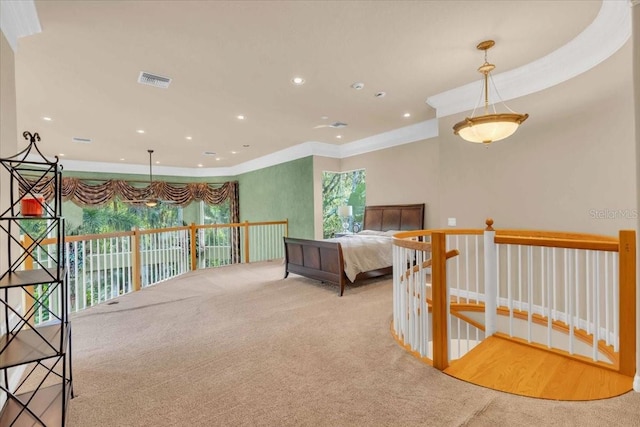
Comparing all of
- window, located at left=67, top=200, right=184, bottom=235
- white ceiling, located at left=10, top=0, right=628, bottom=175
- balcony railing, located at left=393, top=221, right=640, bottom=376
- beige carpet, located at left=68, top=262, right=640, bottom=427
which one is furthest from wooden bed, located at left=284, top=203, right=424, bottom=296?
window, located at left=67, top=200, right=184, bottom=235

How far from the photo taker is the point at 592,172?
320cm

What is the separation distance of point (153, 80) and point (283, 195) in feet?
16.1

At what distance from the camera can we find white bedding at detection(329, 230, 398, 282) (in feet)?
14.8

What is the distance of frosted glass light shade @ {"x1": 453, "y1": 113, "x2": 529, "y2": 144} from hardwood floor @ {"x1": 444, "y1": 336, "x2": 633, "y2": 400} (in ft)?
6.45

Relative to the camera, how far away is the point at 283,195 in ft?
27.3

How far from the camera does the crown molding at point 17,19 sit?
7.00 feet

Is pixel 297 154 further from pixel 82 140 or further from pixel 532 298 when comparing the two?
pixel 532 298

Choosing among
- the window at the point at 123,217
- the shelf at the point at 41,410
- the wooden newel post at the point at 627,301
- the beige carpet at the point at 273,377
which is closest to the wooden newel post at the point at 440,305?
the beige carpet at the point at 273,377

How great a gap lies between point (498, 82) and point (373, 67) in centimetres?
175

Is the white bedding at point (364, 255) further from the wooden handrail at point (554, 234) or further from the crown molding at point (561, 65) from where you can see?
the crown molding at point (561, 65)

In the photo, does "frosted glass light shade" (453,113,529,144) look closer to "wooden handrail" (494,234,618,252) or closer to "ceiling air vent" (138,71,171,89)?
"wooden handrail" (494,234,618,252)

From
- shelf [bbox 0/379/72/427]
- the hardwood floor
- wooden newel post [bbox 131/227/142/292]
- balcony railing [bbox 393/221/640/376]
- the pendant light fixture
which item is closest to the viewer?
shelf [bbox 0/379/72/427]


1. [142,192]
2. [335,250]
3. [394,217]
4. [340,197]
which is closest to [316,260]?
[335,250]

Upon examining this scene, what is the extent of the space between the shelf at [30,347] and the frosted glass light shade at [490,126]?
355 centimetres
